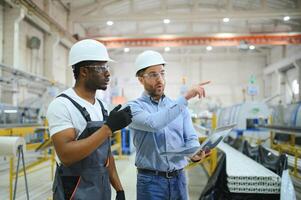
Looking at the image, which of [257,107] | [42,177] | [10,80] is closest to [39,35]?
[10,80]

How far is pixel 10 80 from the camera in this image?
7262mm

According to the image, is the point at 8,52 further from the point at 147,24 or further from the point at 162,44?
the point at 147,24

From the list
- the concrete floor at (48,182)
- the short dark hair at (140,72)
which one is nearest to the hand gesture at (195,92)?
the short dark hair at (140,72)

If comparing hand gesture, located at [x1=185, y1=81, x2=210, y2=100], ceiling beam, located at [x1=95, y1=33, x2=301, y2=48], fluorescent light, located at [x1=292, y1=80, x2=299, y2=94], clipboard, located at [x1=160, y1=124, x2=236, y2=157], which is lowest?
clipboard, located at [x1=160, y1=124, x2=236, y2=157]

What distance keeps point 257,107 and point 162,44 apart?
16.6ft

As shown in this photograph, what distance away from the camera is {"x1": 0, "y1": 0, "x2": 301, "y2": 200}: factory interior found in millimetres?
3375

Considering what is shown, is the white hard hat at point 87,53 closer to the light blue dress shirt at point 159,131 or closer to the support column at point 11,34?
the light blue dress shirt at point 159,131

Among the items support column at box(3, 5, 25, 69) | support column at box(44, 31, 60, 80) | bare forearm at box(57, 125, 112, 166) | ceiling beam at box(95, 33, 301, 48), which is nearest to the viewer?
bare forearm at box(57, 125, 112, 166)

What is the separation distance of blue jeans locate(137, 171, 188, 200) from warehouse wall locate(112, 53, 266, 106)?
17754 millimetres

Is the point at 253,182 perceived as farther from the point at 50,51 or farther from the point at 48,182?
the point at 50,51

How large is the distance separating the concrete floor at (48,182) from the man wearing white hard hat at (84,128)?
11.2ft

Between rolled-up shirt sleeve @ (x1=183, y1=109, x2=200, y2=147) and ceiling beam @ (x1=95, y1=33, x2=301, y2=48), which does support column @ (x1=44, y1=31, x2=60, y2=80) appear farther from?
rolled-up shirt sleeve @ (x1=183, y1=109, x2=200, y2=147)

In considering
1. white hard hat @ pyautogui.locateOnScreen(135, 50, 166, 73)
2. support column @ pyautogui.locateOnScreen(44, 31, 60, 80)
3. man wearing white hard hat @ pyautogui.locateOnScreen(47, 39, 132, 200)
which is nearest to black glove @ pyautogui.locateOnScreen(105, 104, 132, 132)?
man wearing white hard hat @ pyautogui.locateOnScreen(47, 39, 132, 200)

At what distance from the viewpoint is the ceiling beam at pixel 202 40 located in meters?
12.6
